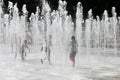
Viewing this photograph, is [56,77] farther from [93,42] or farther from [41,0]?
[41,0]

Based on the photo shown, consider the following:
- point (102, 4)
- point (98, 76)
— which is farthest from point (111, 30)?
point (98, 76)

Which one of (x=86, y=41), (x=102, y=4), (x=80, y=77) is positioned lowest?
(x=80, y=77)

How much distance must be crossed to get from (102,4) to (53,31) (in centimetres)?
1020

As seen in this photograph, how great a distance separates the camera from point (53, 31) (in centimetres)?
2909

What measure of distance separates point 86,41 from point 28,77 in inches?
854

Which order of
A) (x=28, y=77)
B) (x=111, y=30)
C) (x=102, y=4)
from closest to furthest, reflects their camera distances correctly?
1. (x=28, y=77)
2. (x=111, y=30)
3. (x=102, y=4)

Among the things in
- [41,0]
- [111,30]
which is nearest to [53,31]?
[111,30]

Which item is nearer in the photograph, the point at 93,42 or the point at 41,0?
the point at 93,42

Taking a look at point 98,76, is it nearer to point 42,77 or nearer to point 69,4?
point 42,77

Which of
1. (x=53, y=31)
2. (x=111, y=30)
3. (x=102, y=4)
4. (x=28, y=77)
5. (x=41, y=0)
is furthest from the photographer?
(x=41, y=0)

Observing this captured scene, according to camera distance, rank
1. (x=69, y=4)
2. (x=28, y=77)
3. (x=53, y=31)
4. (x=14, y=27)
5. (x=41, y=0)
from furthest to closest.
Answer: (x=41, y=0), (x=69, y=4), (x=53, y=31), (x=14, y=27), (x=28, y=77)

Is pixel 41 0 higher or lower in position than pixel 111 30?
higher

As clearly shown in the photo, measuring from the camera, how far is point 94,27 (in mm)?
32750

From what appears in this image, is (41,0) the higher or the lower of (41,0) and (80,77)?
the higher
